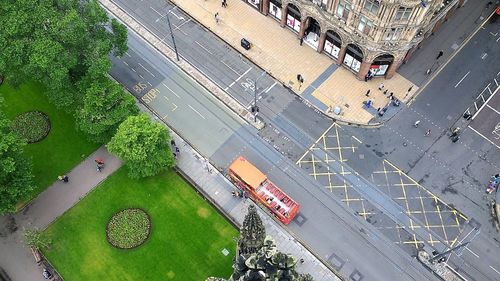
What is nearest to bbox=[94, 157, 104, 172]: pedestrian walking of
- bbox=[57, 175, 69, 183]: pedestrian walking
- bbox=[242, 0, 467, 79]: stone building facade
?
bbox=[57, 175, 69, 183]: pedestrian walking

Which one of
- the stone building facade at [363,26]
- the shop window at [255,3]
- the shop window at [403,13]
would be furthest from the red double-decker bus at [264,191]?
the shop window at [255,3]

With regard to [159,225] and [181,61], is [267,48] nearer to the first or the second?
[181,61]

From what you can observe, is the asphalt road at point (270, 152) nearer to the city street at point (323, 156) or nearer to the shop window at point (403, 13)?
the city street at point (323, 156)

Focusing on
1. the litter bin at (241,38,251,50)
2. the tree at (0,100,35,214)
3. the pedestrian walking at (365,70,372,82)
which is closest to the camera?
the tree at (0,100,35,214)

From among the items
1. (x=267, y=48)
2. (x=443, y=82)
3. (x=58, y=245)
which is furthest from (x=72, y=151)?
(x=443, y=82)

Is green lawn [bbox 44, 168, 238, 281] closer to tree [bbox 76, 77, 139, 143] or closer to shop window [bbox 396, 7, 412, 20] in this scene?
tree [bbox 76, 77, 139, 143]
